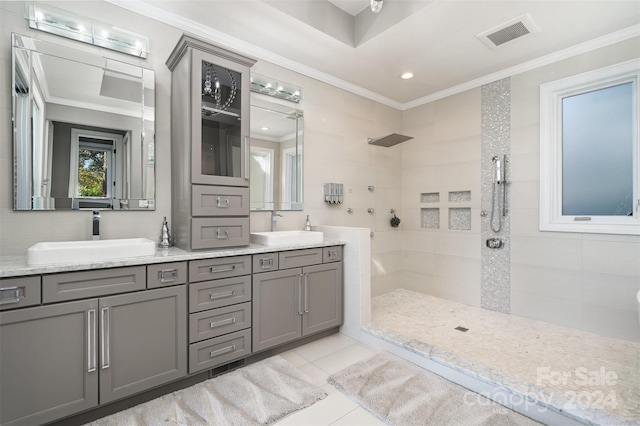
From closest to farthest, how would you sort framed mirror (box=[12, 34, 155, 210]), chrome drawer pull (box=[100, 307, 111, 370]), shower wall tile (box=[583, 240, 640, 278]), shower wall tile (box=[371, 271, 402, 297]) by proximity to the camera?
chrome drawer pull (box=[100, 307, 111, 370]) < framed mirror (box=[12, 34, 155, 210]) < shower wall tile (box=[583, 240, 640, 278]) < shower wall tile (box=[371, 271, 402, 297])

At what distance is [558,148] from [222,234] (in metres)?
3.20

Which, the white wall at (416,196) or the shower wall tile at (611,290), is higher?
the white wall at (416,196)

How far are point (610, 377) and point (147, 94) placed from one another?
3.78 m

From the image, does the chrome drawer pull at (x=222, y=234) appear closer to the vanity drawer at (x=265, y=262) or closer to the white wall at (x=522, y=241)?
the vanity drawer at (x=265, y=262)

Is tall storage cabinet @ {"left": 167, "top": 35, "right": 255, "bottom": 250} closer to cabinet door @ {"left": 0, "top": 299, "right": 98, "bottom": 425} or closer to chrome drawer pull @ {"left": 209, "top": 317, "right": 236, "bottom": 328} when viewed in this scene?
chrome drawer pull @ {"left": 209, "top": 317, "right": 236, "bottom": 328}

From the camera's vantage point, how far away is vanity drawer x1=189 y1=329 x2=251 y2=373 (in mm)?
1899

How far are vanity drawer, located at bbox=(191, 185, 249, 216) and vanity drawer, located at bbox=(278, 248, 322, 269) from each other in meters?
0.45

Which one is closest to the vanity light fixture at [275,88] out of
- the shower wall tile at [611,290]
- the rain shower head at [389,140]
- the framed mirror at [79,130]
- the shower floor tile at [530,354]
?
the framed mirror at [79,130]

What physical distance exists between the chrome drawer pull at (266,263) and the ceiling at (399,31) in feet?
6.19

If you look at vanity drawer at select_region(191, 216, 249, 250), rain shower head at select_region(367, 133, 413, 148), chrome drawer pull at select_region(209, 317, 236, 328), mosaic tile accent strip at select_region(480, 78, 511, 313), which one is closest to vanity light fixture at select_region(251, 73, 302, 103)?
rain shower head at select_region(367, 133, 413, 148)

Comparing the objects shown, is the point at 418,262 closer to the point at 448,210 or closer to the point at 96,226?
the point at 448,210

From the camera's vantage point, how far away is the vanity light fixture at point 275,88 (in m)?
2.80

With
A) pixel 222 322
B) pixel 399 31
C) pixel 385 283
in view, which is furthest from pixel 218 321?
pixel 399 31

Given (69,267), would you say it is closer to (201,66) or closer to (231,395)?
(231,395)
